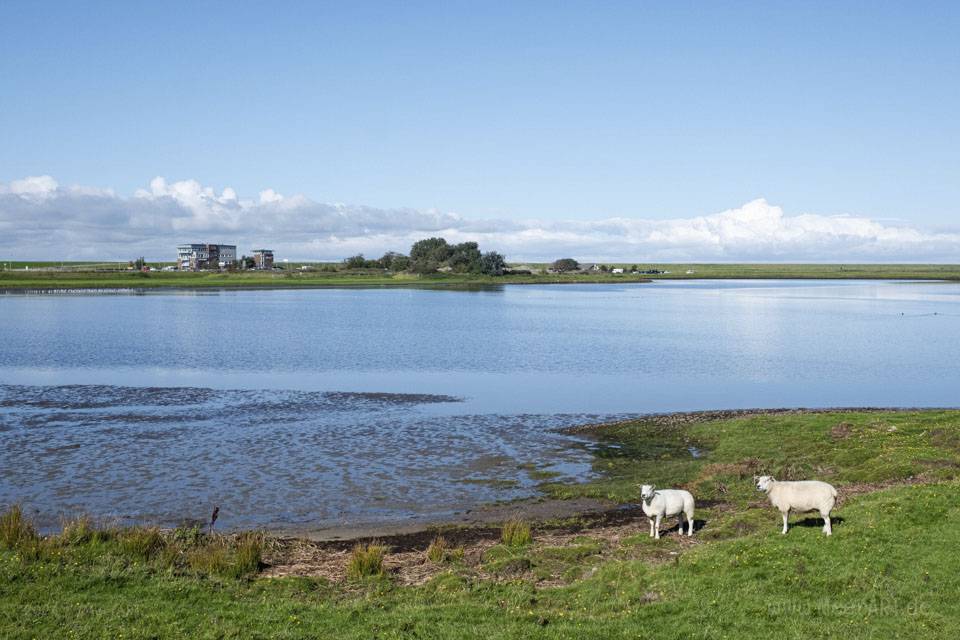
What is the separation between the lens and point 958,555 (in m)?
15.5

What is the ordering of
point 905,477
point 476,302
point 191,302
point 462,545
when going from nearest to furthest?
point 462,545 → point 905,477 → point 191,302 → point 476,302

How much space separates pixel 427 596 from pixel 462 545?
180 inches

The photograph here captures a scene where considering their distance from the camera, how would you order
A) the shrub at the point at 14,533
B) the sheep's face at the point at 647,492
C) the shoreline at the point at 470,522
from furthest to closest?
the shoreline at the point at 470,522 < the sheep's face at the point at 647,492 < the shrub at the point at 14,533

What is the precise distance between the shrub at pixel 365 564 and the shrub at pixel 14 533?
7.37 meters

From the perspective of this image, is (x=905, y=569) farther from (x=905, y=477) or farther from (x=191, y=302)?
(x=191, y=302)

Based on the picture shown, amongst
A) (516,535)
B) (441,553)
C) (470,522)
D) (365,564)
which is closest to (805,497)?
(516,535)

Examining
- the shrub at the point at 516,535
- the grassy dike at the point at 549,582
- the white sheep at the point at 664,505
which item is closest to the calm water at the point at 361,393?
the shrub at the point at 516,535

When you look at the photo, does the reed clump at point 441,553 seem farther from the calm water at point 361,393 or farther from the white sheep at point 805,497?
the white sheep at point 805,497

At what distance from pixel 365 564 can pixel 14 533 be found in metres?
8.27

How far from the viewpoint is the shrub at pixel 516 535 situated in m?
19.7

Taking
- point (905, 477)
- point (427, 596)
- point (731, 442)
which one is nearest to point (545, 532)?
point (427, 596)

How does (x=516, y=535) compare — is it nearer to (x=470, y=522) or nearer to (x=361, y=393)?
A: (x=470, y=522)

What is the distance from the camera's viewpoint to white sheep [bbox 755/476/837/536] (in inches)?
700

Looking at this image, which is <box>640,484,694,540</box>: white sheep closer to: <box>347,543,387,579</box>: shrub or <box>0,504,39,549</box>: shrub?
<box>347,543,387,579</box>: shrub
